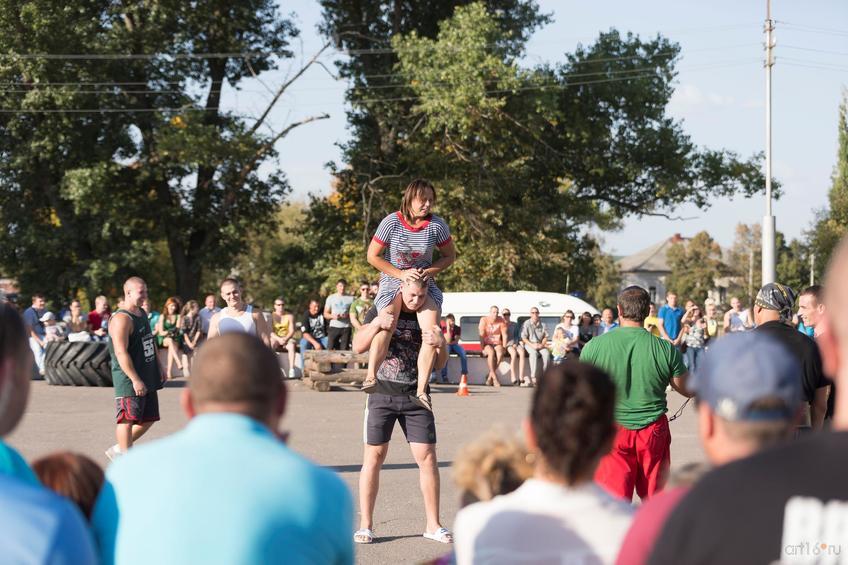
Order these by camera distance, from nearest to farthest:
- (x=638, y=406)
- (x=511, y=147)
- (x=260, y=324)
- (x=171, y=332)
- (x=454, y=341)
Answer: (x=638, y=406)
(x=260, y=324)
(x=171, y=332)
(x=454, y=341)
(x=511, y=147)

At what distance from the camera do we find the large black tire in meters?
20.8

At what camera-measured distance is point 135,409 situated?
8961mm

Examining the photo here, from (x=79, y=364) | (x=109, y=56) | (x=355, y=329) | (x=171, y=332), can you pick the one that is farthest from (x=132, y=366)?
(x=109, y=56)

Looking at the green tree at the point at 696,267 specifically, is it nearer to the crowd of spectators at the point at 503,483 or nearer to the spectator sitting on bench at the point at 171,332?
the spectator sitting on bench at the point at 171,332

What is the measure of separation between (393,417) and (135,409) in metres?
2.57

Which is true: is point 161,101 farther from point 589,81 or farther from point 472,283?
point 589,81

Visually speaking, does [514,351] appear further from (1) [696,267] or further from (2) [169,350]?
(1) [696,267]

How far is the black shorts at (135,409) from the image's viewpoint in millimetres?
8961

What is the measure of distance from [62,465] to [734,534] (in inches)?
76.1

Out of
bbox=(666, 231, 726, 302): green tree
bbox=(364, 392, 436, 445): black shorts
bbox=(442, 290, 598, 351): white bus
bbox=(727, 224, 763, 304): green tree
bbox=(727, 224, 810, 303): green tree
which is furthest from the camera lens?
bbox=(666, 231, 726, 302): green tree

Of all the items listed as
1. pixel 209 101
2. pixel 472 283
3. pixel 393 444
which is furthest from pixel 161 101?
pixel 393 444

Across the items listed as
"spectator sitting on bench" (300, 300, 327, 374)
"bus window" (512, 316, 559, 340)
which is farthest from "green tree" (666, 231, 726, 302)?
"spectator sitting on bench" (300, 300, 327, 374)

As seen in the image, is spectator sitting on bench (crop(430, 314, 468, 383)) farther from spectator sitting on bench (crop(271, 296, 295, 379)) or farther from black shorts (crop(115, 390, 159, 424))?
black shorts (crop(115, 390, 159, 424))

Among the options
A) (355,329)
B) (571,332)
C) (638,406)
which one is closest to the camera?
→ (638,406)
